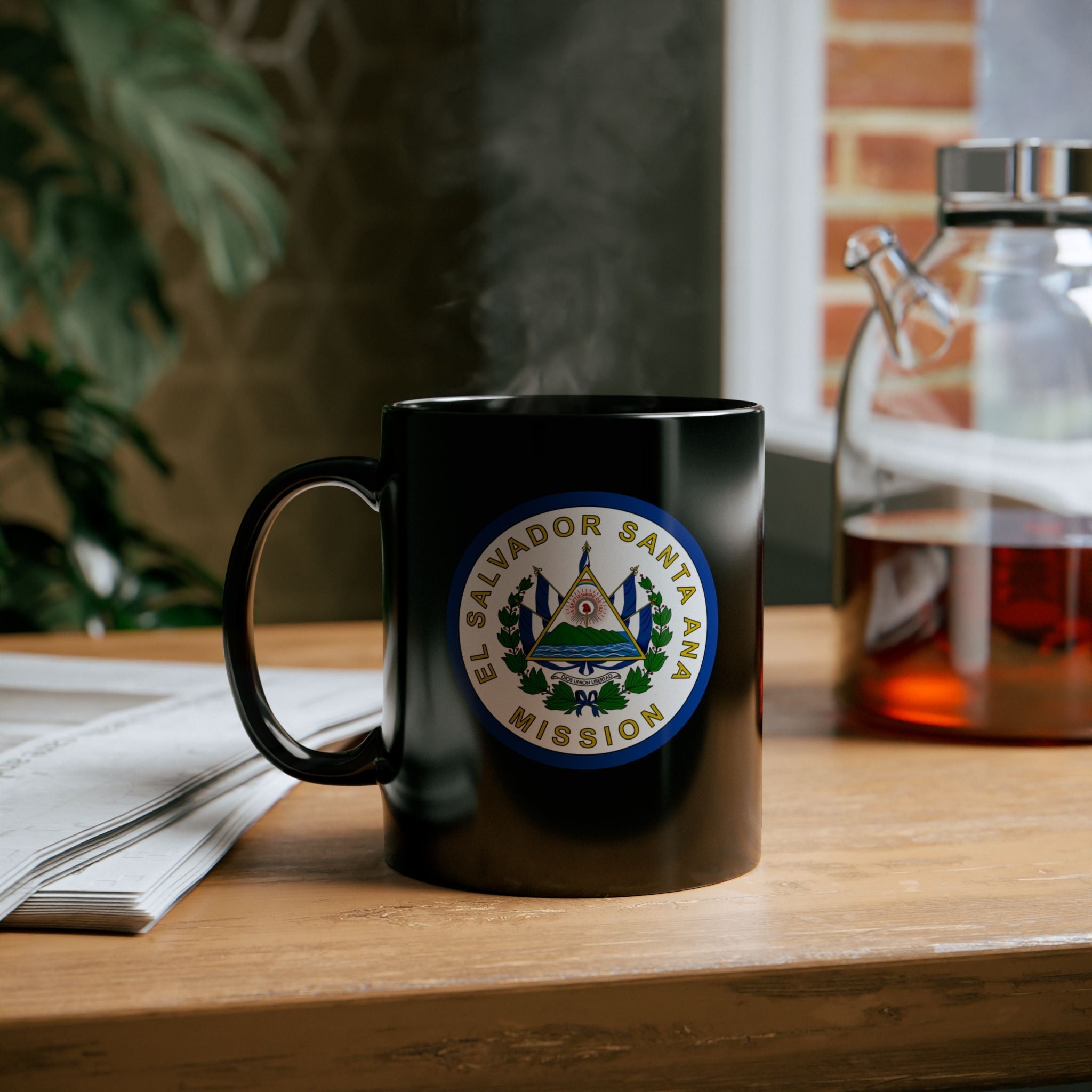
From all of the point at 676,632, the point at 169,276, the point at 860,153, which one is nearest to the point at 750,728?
the point at 676,632

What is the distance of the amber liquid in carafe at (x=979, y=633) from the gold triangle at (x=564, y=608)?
0.26m

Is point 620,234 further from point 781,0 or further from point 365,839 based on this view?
point 365,839

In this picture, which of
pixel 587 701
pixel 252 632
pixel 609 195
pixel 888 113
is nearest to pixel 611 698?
pixel 587 701

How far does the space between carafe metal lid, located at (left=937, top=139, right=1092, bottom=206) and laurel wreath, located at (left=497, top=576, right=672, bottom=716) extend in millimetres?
337

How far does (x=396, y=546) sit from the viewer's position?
17.0 inches

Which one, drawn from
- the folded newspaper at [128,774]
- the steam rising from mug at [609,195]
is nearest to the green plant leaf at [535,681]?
the folded newspaper at [128,774]

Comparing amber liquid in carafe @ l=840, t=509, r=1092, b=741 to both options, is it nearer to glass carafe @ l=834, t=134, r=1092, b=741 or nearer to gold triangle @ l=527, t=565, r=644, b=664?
glass carafe @ l=834, t=134, r=1092, b=741

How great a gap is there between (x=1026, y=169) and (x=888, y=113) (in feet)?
3.35

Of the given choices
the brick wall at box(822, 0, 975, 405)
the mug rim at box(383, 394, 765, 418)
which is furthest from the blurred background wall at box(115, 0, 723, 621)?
the mug rim at box(383, 394, 765, 418)

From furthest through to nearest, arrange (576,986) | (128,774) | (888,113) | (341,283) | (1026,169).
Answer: (341,283)
(888,113)
(1026,169)
(128,774)
(576,986)

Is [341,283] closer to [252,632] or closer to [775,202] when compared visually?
[775,202]

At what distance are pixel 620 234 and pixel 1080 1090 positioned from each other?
5.05 feet

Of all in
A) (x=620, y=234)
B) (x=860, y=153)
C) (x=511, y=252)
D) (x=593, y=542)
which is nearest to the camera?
(x=593, y=542)

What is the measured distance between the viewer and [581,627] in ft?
1.31
